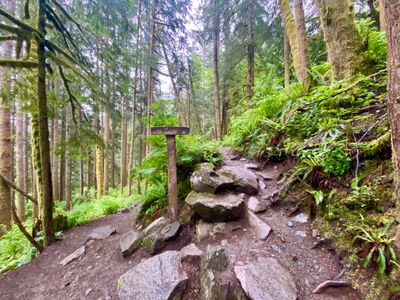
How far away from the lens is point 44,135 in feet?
13.3

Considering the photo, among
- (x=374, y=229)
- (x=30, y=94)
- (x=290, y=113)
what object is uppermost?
(x=30, y=94)

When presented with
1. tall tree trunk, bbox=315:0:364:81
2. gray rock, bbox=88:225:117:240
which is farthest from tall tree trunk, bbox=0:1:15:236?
tall tree trunk, bbox=315:0:364:81

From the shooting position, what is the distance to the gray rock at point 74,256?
3639 mm

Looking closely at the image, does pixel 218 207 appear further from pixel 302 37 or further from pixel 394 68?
pixel 302 37

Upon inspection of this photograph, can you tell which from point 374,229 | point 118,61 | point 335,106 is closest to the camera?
point 374,229

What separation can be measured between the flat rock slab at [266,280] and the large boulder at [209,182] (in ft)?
4.10

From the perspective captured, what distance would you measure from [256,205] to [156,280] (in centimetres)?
179

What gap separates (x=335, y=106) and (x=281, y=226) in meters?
2.48

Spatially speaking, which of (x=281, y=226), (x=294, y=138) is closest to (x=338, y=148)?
(x=294, y=138)

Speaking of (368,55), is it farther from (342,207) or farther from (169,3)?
(169,3)

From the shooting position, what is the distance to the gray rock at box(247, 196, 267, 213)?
314 cm

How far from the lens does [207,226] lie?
3021 millimetres

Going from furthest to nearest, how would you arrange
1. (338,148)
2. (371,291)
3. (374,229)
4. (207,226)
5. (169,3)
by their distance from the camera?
(169,3), (207,226), (338,148), (374,229), (371,291)

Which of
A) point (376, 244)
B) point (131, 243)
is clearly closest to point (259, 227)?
point (376, 244)
